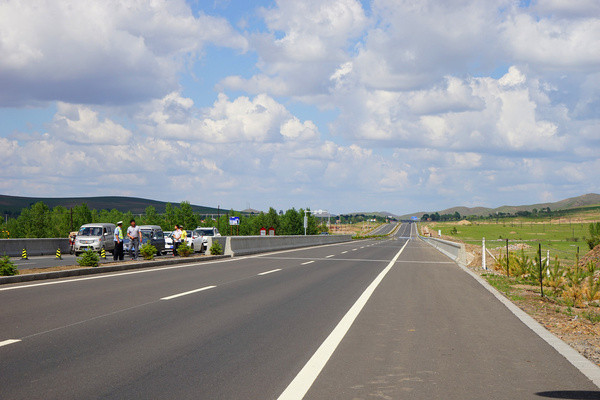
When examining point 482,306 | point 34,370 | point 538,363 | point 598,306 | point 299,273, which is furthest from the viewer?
point 299,273

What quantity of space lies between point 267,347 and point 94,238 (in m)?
25.1

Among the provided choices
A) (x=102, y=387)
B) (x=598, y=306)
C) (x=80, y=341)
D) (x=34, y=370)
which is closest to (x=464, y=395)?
(x=102, y=387)

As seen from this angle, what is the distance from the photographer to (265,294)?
Answer: 1282cm

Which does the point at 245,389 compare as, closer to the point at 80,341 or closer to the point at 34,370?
the point at 34,370

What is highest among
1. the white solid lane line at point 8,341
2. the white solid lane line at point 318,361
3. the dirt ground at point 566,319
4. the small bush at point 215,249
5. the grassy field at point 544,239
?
the small bush at point 215,249

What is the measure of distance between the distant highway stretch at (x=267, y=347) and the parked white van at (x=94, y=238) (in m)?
17.1

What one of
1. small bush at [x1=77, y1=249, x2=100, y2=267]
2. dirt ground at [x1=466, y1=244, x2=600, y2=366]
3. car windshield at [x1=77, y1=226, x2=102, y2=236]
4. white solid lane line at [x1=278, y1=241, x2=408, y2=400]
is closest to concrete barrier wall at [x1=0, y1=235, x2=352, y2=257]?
car windshield at [x1=77, y1=226, x2=102, y2=236]

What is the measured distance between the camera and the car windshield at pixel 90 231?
100 feet

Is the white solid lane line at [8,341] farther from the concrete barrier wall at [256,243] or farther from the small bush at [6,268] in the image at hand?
the concrete barrier wall at [256,243]

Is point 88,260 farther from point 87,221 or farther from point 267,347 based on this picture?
point 87,221

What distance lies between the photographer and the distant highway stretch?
5414 mm

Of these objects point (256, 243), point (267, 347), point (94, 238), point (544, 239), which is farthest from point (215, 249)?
point (544, 239)

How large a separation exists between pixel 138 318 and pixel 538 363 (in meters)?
5.92

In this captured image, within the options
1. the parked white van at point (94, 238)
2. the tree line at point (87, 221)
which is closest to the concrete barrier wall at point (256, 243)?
the parked white van at point (94, 238)
